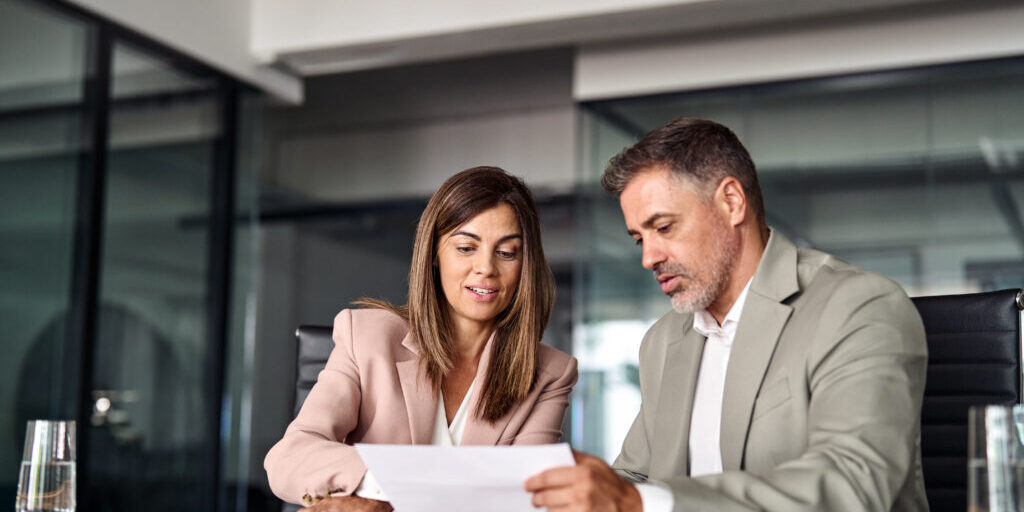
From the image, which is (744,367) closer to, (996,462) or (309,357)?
(996,462)

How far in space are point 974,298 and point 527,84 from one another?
15.1 ft

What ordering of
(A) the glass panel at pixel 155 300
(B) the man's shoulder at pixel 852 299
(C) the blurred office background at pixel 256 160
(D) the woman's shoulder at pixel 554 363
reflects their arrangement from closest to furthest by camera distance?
(B) the man's shoulder at pixel 852 299 → (D) the woman's shoulder at pixel 554 363 → (C) the blurred office background at pixel 256 160 → (A) the glass panel at pixel 155 300

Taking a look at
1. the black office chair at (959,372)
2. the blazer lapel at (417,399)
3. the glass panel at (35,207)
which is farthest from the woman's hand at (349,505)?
the glass panel at (35,207)

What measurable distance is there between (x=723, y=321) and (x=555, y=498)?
0.63m

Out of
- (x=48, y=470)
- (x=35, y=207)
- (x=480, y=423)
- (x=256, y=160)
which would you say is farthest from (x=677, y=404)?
(x=256, y=160)

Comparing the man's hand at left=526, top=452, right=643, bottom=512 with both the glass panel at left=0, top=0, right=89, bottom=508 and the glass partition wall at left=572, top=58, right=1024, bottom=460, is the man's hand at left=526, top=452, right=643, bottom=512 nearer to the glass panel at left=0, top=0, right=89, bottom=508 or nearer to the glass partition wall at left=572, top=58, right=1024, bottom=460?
the glass panel at left=0, top=0, right=89, bottom=508

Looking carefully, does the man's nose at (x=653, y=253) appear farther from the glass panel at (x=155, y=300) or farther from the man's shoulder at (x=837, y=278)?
the glass panel at (x=155, y=300)

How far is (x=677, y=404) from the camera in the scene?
69.2 inches

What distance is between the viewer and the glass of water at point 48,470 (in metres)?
1.36

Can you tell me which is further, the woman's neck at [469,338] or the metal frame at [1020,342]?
the woman's neck at [469,338]

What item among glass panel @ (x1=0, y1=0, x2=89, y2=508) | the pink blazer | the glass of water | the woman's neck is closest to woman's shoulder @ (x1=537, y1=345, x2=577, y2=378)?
the pink blazer

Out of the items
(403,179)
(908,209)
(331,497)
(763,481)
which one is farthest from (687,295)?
(403,179)

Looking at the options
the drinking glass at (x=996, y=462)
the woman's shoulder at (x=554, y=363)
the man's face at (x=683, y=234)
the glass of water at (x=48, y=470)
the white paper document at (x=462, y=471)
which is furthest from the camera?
the woman's shoulder at (x=554, y=363)

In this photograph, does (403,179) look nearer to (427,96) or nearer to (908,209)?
(427,96)
